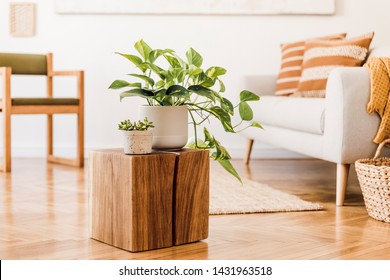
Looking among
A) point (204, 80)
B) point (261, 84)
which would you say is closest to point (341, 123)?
point (204, 80)

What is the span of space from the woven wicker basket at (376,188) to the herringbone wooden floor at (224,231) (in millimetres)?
43

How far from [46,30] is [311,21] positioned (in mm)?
1983

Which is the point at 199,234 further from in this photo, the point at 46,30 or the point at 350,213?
the point at 46,30

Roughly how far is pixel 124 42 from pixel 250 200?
7.39ft

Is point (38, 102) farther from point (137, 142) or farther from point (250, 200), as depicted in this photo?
point (137, 142)

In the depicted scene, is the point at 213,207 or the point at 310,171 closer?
the point at 213,207

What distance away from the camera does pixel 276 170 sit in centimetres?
409

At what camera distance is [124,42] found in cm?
472

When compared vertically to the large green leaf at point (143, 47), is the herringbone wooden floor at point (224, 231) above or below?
below

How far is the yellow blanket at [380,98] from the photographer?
109 inches

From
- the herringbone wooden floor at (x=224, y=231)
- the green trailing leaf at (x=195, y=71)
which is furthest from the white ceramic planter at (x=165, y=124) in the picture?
the herringbone wooden floor at (x=224, y=231)

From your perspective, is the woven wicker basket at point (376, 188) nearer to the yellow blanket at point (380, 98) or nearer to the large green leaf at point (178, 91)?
the yellow blanket at point (380, 98)

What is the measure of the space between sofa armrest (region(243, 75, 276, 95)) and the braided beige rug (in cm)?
98
